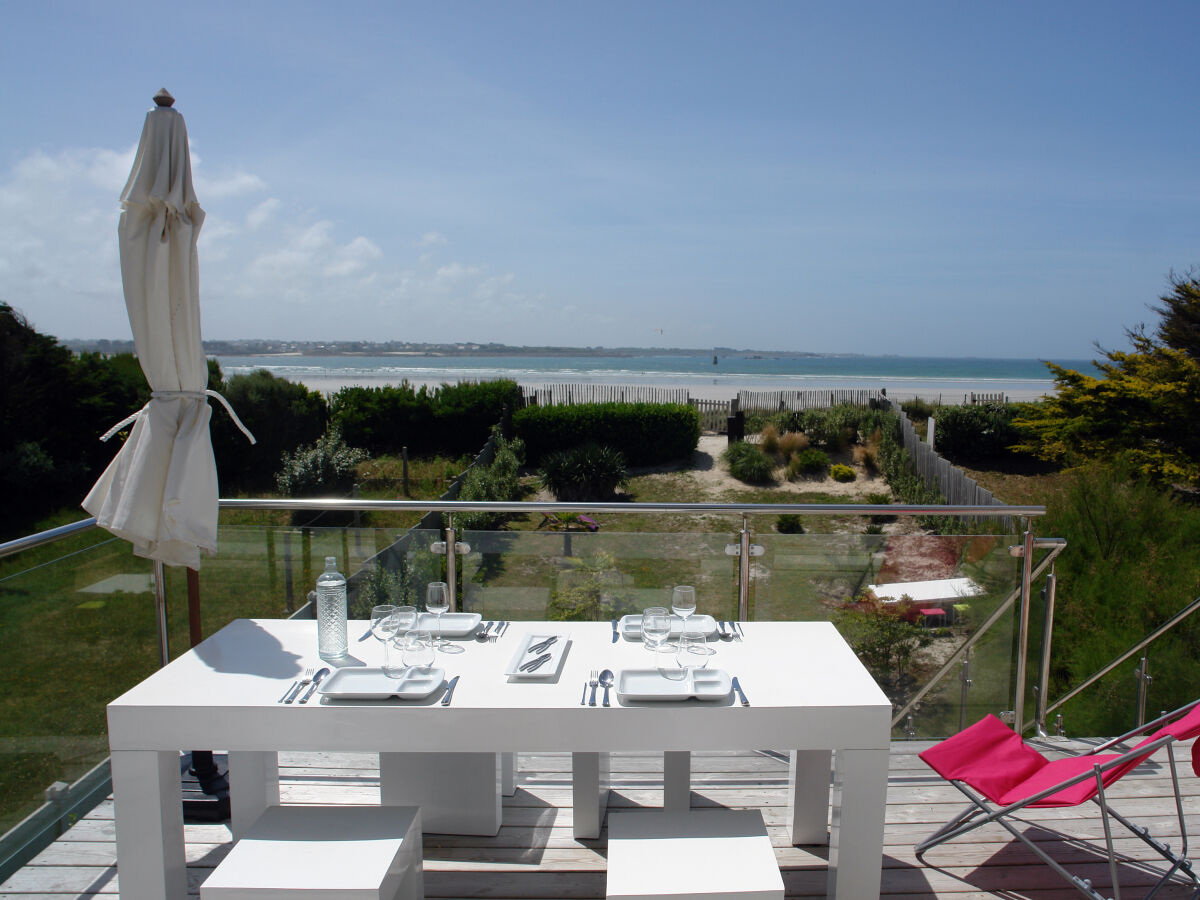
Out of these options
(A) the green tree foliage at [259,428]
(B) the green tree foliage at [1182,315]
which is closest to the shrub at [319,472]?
(A) the green tree foliage at [259,428]

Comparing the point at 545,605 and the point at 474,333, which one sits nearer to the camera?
the point at 545,605

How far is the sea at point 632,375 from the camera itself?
4509 cm

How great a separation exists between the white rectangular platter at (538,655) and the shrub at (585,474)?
51.4 ft

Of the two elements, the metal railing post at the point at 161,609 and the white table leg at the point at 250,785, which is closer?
the white table leg at the point at 250,785

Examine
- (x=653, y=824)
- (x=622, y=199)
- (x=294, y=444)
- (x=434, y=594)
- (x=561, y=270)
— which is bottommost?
(x=294, y=444)

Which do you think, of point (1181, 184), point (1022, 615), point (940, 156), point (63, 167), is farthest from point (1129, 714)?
point (1181, 184)

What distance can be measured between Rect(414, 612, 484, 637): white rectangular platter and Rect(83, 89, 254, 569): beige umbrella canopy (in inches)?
29.1

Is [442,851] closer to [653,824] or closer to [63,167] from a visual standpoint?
[653,824]

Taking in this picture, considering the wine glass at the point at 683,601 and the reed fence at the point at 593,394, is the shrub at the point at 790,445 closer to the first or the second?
the reed fence at the point at 593,394

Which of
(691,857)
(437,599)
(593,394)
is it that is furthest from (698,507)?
(593,394)

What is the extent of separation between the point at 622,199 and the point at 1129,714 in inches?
2107

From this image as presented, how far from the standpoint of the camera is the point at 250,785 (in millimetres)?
2105

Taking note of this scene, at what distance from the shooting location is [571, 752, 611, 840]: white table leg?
2430 mm

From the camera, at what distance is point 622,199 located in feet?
181
